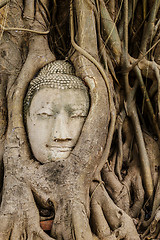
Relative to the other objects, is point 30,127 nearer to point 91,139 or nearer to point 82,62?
point 91,139

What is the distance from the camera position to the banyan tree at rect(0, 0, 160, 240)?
1942 millimetres

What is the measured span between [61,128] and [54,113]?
5.3 inches

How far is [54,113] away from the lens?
209 centimetres

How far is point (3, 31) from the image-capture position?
7.80 feet

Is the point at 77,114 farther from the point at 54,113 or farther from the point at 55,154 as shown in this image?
the point at 55,154

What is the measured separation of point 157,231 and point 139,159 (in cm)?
61

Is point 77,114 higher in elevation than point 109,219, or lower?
higher

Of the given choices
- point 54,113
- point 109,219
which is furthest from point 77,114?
point 109,219

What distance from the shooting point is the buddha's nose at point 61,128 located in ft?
6.63

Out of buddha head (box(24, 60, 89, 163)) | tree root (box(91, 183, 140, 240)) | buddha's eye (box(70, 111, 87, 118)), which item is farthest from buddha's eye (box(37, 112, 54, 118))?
tree root (box(91, 183, 140, 240))

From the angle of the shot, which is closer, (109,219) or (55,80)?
(109,219)

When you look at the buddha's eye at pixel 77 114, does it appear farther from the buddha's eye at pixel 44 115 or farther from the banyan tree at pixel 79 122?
the buddha's eye at pixel 44 115

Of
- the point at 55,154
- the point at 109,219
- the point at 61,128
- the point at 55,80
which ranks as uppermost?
the point at 55,80

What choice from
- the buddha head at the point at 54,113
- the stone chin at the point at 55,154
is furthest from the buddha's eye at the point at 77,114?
the stone chin at the point at 55,154
